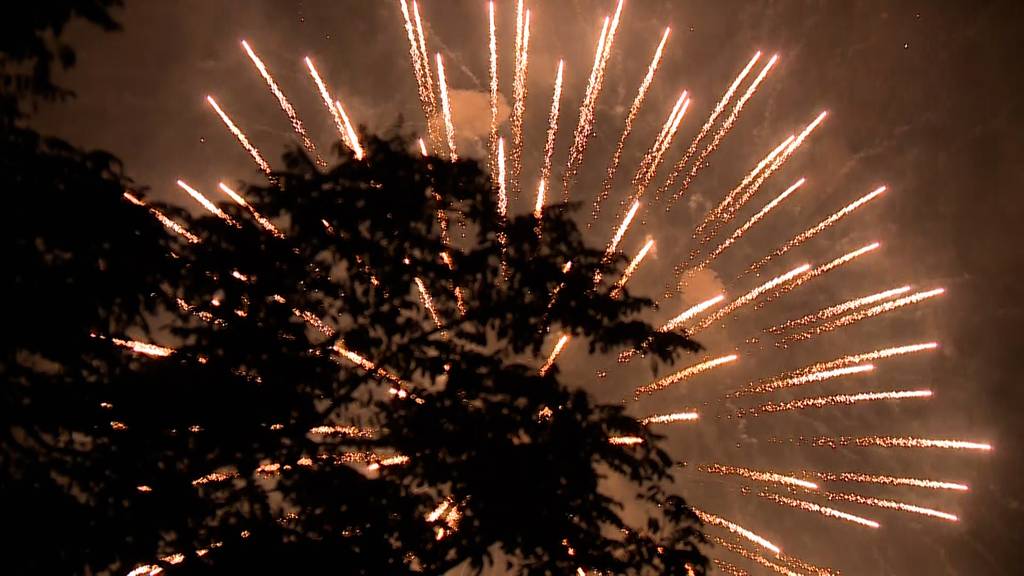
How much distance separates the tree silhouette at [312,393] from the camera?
228 inches

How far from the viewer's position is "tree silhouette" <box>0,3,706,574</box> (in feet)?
19.0

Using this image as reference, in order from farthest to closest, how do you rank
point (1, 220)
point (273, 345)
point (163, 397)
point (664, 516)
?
point (664, 516) → point (273, 345) → point (163, 397) → point (1, 220)

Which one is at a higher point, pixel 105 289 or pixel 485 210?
pixel 485 210

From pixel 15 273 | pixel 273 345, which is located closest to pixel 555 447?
pixel 273 345

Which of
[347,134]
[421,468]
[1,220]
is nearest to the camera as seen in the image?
[1,220]

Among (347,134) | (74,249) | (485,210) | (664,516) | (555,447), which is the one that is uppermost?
(347,134)

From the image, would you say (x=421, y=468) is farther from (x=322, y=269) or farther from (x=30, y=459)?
(x=30, y=459)

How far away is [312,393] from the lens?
7.64m

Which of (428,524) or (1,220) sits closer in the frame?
(1,220)

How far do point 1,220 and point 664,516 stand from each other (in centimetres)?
977

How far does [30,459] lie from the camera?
5.55 metres

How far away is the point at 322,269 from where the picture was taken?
25.7 feet

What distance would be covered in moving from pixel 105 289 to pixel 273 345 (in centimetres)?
209

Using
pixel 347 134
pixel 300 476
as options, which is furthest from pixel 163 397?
pixel 347 134
